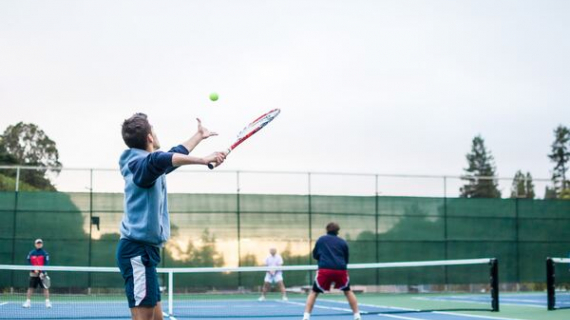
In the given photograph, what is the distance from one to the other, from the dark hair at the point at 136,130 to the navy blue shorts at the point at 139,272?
53 centimetres

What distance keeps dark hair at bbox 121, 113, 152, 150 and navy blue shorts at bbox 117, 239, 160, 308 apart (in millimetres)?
528

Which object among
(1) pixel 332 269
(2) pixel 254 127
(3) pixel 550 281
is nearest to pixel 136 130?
(2) pixel 254 127

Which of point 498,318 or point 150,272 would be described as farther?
point 498,318

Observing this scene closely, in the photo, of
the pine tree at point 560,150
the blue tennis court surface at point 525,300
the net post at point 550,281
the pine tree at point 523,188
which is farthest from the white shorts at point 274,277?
the pine tree at point 560,150

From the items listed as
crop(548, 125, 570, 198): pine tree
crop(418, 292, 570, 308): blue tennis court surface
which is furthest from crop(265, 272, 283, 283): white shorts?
crop(548, 125, 570, 198): pine tree

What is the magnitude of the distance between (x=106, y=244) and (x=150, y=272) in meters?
17.1

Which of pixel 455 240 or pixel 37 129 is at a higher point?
pixel 37 129

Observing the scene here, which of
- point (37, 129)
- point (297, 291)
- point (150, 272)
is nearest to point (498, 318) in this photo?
point (150, 272)

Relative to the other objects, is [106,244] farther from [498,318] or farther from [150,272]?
[150,272]

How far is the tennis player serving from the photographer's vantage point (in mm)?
4453

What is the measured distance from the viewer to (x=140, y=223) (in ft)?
14.6

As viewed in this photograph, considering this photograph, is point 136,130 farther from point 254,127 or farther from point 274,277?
point 274,277

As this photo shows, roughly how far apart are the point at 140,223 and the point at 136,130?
0.49 m

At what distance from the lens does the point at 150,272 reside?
4.52m
